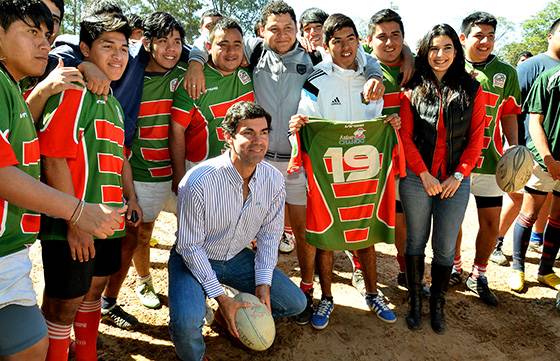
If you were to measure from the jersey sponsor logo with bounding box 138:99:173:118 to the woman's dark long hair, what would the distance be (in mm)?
2128

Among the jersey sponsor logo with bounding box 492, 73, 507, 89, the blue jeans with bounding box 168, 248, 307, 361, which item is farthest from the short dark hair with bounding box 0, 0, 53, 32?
the jersey sponsor logo with bounding box 492, 73, 507, 89

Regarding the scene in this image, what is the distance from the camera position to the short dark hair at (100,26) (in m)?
3.01

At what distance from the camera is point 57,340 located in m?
2.80

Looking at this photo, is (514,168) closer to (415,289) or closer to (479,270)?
(479,270)

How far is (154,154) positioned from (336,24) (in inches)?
76.2

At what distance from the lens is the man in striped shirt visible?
10.3ft

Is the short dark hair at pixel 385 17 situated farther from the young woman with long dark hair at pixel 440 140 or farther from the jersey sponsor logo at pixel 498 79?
the jersey sponsor logo at pixel 498 79

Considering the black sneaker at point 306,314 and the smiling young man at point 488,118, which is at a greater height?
the smiling young man at point 488,118

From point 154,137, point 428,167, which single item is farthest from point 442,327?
point 154,137

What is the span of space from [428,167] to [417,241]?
2.18 ft

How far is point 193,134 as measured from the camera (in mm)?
4031

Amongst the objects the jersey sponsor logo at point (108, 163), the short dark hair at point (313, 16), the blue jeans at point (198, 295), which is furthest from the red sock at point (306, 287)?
the short dark hair at point (313, 16)

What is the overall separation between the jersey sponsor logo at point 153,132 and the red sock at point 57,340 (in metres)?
1.74

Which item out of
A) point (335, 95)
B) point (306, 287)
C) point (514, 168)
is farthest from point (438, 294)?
point (335, 95)
